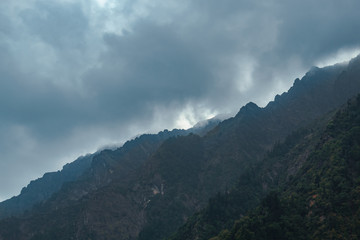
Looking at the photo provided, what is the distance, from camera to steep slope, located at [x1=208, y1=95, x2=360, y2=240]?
151000 mm

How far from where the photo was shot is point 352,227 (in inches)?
5669

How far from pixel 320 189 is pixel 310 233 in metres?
29.0

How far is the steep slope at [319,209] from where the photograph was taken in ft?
495

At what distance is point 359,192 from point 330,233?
2367 cm

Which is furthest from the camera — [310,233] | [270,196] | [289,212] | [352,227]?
[270,196]

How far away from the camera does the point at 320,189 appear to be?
17750 cm

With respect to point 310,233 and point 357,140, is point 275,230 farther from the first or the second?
point 357,140

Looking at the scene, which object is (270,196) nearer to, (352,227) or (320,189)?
(320,189)

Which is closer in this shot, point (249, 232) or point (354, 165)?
point (249, 232)

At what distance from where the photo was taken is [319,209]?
165000mm

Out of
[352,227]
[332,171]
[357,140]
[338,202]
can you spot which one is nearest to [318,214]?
[338,202]

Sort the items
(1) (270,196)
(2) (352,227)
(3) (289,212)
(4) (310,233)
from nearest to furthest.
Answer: (2) (352,227)
(4) (310,233)
(3) (289,212)
(1) (270,196)

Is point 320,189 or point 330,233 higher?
point 320,189

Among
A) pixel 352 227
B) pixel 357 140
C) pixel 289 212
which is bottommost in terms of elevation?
pixel 352 227
